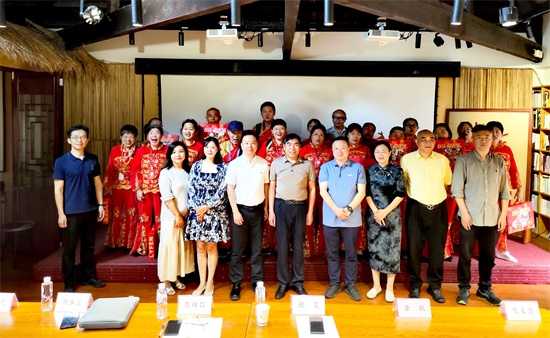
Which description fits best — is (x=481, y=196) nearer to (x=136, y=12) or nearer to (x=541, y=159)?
(x=541, y=159)

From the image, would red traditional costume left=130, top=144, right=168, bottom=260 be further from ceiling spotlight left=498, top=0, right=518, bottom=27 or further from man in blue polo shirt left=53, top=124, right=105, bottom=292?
ceiling spotlight left=498, top=0, right=518, bottom=27

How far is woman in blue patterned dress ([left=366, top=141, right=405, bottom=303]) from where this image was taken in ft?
11.7

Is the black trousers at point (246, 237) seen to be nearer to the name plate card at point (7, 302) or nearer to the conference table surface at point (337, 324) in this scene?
the conference table surface at point (337, 324)

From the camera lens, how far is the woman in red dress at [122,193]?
4293mm

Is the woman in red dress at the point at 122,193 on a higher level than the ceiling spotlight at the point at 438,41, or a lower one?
lower

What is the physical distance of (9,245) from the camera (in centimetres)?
477

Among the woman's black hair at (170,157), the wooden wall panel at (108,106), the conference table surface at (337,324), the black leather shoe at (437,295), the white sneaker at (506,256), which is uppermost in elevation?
the wooden wall panel at (108,106)

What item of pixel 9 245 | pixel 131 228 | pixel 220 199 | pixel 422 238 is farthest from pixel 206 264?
pixel 9 245

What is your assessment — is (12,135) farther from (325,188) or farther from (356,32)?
(356,32)

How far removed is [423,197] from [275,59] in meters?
3.39

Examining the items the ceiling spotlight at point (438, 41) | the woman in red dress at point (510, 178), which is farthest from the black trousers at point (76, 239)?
the ceiling spotlight at point (438, 41)

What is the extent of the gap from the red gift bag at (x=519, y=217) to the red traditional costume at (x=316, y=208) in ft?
5.83

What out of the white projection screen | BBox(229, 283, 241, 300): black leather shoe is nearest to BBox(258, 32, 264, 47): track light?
the white projection screen

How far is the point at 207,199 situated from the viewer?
11.5ft
